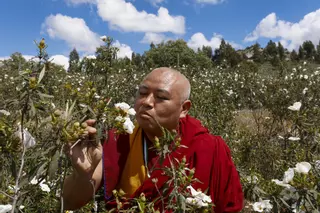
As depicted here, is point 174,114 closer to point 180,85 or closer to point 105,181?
point 180,85

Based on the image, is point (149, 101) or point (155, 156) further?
point (155, 156)

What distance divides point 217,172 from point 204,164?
0.43ft

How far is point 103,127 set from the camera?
1.32 meters

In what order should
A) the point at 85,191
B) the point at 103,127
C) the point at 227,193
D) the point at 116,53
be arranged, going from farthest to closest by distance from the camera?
the point at 116,53 < the point at 227,193 < the point at 85,191 < the point at 103,127

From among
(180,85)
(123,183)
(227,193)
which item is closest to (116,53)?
(180,85)

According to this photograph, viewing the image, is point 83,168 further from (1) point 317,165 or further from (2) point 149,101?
(1) point 317,165

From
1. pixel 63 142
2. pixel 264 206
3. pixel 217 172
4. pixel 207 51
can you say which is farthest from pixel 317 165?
pixel 207 51

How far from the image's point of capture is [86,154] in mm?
1646

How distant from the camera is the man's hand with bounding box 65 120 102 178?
1443 millimetres

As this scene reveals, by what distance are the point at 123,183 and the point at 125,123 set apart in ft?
3.76

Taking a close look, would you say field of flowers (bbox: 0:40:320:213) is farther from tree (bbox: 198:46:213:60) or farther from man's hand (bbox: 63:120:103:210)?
tree (bbox: 198:46:213:60)

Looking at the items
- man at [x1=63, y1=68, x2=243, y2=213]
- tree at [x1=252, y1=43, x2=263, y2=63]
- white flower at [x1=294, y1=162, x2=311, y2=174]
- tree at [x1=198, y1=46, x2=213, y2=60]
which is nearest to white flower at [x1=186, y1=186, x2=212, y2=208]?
white flower at [x1=294, y1=162, x2=311, y2=174]

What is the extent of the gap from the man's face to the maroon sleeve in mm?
252

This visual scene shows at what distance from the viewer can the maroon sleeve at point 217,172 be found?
2.36m
